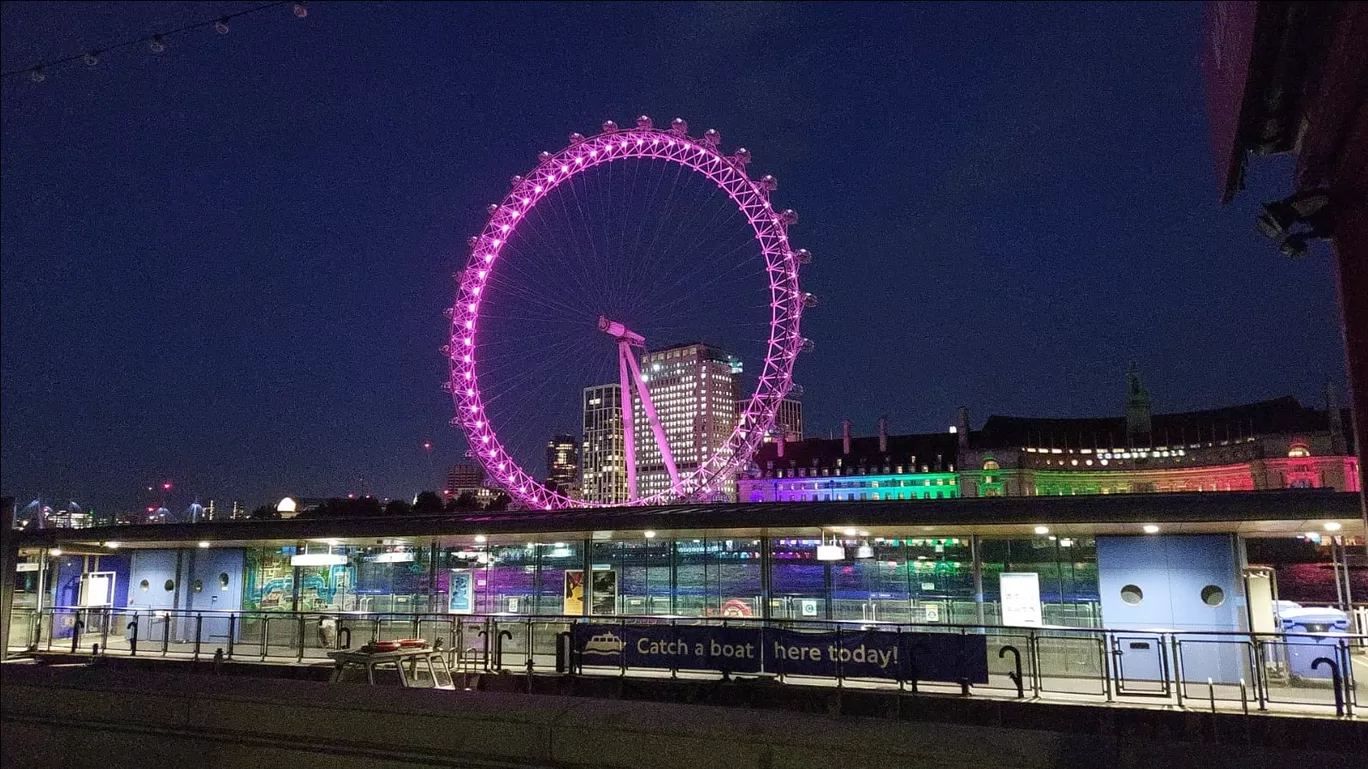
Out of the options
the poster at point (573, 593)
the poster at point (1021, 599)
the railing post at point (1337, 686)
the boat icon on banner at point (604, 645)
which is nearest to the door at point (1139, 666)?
the railing post at point (1337, 686)

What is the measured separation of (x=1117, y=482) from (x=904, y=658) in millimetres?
142330

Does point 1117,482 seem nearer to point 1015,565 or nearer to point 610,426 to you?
point 610,426

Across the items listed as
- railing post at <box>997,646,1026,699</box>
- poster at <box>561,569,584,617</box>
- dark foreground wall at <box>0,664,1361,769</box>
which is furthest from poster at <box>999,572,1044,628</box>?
dark foreground wall at <box>0,664,1361,769</box>

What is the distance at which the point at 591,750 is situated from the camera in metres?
5.20

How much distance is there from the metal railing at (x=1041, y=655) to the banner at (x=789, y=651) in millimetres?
147

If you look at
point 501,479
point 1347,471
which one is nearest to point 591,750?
point 501,479

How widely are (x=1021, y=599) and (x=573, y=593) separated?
1125 cm

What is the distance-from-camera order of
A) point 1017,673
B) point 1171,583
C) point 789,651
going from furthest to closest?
point 1171,583 → point 789,651 → point 1017,673

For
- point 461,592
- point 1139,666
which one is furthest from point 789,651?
point 461,592

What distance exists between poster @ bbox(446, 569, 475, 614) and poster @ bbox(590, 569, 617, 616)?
3.76m

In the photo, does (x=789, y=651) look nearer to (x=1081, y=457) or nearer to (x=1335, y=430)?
(x=1335, y=430)

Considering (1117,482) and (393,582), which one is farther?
(1117,482)

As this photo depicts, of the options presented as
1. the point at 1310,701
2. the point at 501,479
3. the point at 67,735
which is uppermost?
the point at 501,479

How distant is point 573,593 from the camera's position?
2584 centimetres
